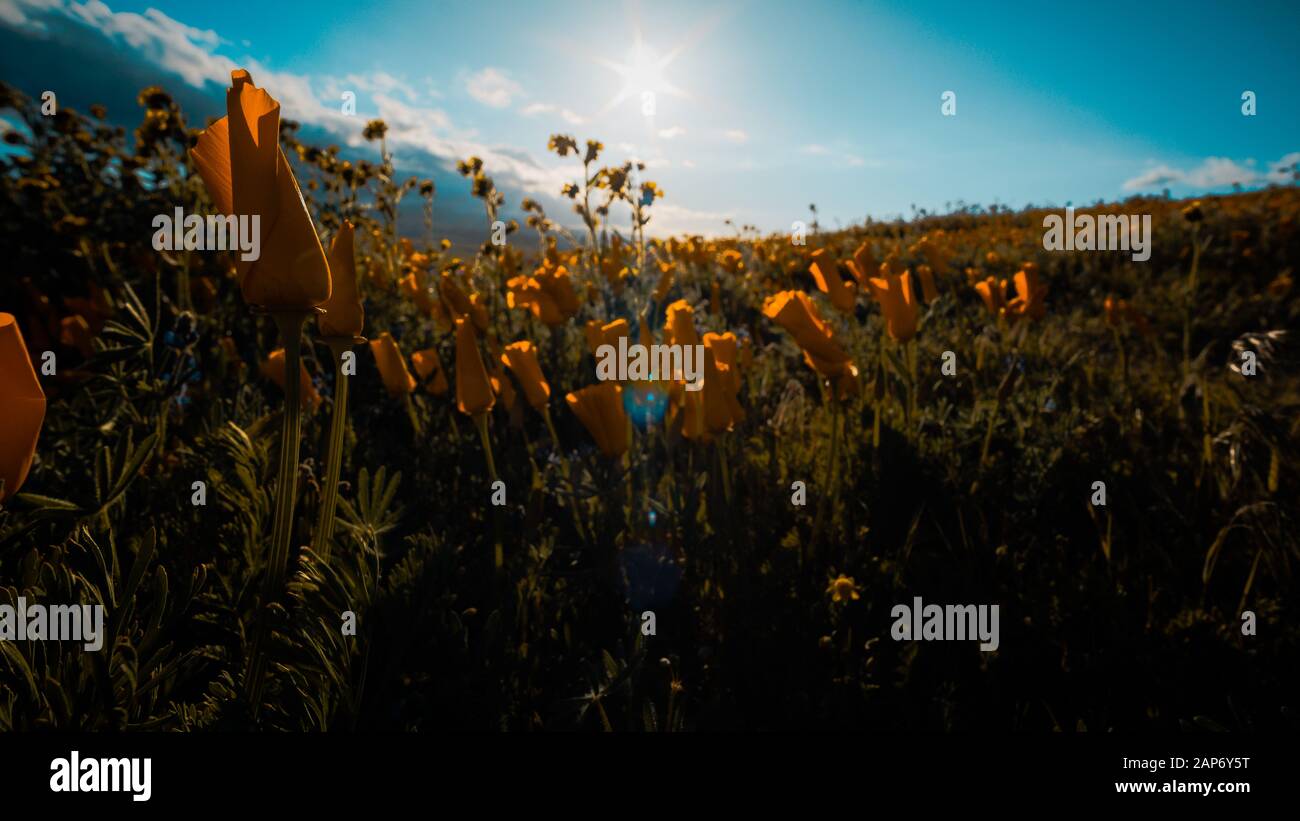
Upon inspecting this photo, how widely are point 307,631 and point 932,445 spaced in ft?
6.71

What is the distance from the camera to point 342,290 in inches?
35.4

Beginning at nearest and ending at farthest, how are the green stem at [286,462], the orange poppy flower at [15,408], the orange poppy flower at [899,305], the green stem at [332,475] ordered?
the orange poppy flower at [15,408] < the green stem at [286,462] < the green stem at [332,475] < the orange poppy flower at [899,305]

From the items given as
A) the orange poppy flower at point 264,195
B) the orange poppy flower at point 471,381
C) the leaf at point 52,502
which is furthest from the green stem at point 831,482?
the leaf at point 52,502

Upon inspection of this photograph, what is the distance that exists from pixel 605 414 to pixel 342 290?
820mm

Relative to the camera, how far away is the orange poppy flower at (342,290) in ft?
2.95

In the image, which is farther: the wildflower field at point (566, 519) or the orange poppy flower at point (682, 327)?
the orange poppy flower at point (682, 327)

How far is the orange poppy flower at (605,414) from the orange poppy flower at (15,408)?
102cm

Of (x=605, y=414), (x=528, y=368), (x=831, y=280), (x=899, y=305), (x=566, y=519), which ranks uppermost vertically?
(x=831, y=280)

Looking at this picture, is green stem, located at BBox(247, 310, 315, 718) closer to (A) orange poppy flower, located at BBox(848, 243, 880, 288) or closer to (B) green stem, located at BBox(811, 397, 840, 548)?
(B) green stem, located at BBox(811, 397, 840, 548)

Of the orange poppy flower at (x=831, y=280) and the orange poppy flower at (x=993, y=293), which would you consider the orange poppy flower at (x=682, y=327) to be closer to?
the orange poppy flower at (x=831, y=280)

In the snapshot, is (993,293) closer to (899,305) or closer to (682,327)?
(899,305)

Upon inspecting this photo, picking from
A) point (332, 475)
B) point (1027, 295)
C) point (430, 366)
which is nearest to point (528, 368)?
point (430, 366)
